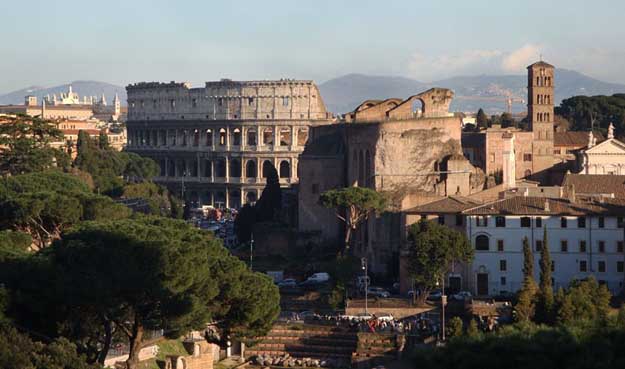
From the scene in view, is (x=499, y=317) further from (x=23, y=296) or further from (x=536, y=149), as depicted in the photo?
(x=536, y=149)

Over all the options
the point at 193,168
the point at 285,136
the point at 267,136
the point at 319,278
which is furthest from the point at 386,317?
the point at 193,168

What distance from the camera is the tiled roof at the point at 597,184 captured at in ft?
249

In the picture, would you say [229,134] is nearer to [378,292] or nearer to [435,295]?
[378,292]

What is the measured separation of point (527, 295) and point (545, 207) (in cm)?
930

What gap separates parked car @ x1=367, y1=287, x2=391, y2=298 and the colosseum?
75.8m

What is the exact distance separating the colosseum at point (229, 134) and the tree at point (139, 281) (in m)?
92.6

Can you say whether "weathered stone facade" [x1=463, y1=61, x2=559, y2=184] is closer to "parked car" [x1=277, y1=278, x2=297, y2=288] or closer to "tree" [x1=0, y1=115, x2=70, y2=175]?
"parked car" [x1=277, y1=278, x2=297, y2=288]

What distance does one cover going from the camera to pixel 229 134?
154 metres

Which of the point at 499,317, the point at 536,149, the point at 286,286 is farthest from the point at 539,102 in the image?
the point at 499,317

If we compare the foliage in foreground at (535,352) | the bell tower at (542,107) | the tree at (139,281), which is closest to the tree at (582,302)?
the tree at (139,281)

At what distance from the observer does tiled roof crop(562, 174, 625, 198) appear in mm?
76000

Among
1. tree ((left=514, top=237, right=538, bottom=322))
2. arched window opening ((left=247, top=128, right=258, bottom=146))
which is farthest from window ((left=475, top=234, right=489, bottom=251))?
arched window opening ((left=247, top=128, right=258, bottom=146))

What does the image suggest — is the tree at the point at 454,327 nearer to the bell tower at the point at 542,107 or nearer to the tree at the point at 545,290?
the tree at the point at 545,290

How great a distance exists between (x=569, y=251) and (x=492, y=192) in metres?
9.12
